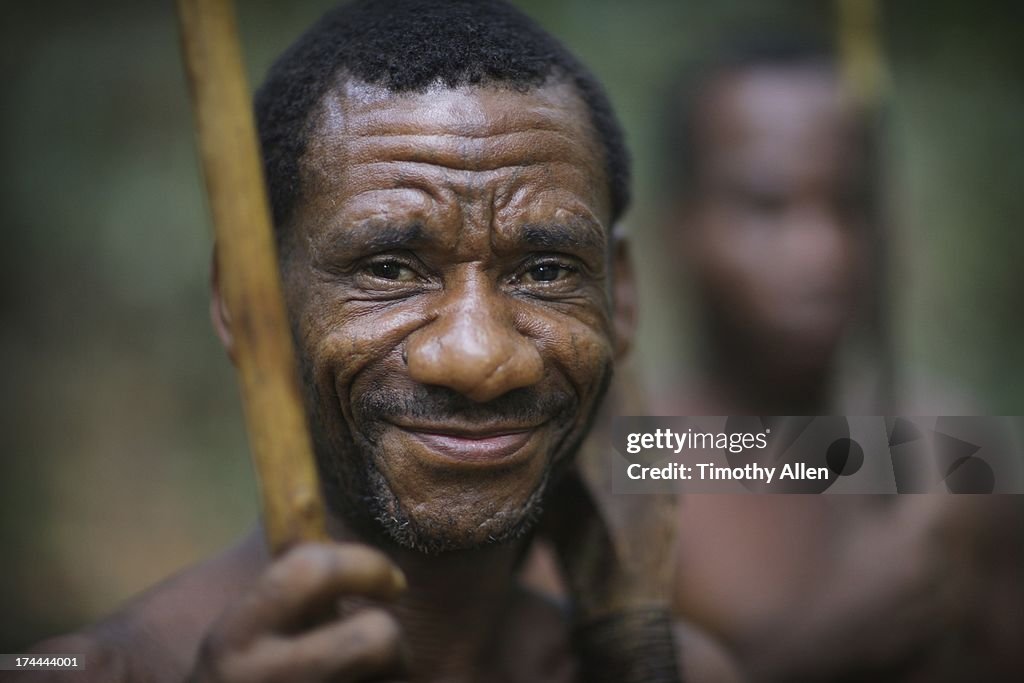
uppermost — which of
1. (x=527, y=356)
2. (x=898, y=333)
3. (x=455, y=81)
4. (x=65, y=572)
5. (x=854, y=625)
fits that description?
Result: (x=455, y=81)

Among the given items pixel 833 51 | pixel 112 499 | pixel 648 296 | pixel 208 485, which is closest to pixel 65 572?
pixel 112 499

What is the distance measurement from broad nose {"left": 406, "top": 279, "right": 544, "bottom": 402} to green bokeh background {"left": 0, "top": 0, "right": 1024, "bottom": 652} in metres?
3.08

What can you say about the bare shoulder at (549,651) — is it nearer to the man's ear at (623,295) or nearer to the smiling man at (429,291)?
the smiling man at (429,291)

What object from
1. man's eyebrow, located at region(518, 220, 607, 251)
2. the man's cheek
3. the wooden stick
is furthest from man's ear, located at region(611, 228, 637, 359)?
the wooden stick

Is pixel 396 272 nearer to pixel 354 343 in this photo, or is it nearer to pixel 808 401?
pixel 354 343

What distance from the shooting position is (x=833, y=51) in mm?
4547

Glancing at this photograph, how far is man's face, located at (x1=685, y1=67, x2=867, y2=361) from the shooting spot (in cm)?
402

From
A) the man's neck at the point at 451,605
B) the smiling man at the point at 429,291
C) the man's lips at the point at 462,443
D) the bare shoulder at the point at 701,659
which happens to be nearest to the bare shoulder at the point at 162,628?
the smiling man at the point at 429,291

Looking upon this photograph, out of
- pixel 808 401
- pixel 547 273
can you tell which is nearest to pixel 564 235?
pixel 547 273

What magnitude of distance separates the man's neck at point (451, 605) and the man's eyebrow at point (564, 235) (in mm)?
586

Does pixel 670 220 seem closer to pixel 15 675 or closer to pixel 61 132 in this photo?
pixel 61 132

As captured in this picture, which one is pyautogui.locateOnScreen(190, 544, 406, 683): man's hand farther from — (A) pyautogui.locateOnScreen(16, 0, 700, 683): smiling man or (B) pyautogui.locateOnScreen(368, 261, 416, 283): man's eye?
(B) pyautogui.locateOnScreen(368, 261, 416, 283): man's eye

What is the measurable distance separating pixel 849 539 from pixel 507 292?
2375 mm

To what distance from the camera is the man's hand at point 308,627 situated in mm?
1467
